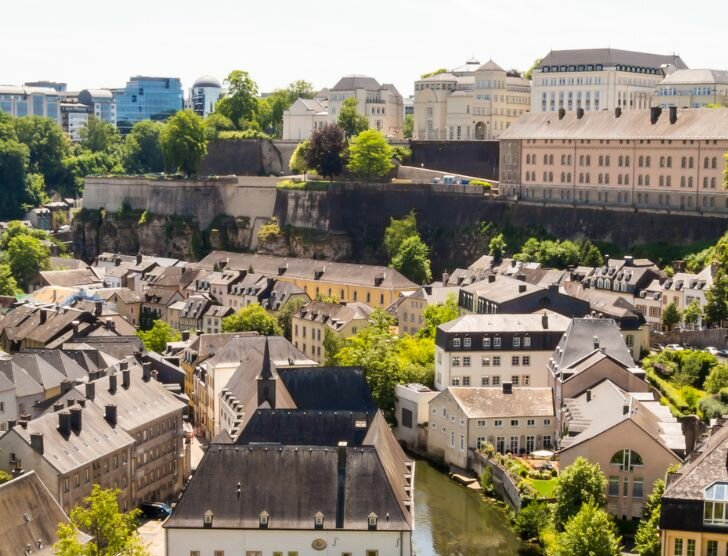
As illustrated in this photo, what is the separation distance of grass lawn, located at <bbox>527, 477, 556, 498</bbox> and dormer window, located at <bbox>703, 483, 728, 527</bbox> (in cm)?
1550

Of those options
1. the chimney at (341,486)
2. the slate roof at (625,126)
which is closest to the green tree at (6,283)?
the slate roof at (625,126)

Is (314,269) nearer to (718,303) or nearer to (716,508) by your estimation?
(718,303)

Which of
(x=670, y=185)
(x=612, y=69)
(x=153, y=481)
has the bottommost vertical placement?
(x=153, y=481)

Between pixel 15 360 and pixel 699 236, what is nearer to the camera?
pixel 15 360

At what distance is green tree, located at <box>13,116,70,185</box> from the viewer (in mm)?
138500

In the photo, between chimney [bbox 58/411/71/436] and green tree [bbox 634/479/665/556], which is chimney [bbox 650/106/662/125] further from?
chimney [bbox 58/411/71/436]

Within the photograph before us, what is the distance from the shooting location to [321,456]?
3444cm

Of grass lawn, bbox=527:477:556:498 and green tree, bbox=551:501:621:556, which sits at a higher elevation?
green tree, bbox=551:501:621:556

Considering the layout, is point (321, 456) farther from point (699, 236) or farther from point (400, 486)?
point (699, 236)

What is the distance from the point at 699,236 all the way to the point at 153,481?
42909mm

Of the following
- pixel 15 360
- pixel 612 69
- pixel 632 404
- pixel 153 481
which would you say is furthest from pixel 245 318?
pixel 612 69

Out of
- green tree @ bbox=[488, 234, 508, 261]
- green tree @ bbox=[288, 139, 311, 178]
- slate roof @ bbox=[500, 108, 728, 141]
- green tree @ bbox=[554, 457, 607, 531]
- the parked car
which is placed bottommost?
the parked car

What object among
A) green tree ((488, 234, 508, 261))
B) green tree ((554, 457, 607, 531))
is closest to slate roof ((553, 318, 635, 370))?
green tree ((554, 457, 607, 531))

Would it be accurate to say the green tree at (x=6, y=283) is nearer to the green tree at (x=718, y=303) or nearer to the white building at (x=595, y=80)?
the green tree at (x=718, y=303)
